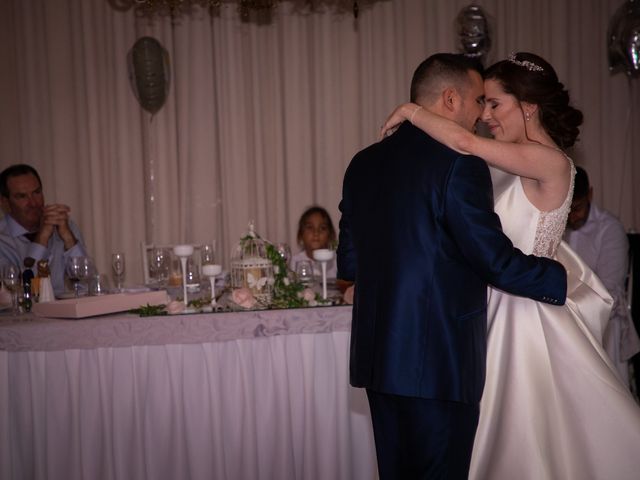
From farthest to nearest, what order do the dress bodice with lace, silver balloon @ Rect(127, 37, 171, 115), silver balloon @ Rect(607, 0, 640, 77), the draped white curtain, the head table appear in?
1. the draped white curtain
2. silver balloon @ Rect(127, 37, 171, 115)
3. silver balloon @ Rect(607, 0, 640, 77)
4. the head table
5. the dress bodice with lace

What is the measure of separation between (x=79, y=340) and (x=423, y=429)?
1603 millimetres

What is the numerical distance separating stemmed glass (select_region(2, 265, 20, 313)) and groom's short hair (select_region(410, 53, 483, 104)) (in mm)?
2205

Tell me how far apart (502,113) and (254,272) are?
140 cm

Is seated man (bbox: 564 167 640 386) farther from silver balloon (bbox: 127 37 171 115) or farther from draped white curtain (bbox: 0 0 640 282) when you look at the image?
silver balloon (bbox: 127 37 171 115)

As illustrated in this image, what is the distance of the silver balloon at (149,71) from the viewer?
5090mm

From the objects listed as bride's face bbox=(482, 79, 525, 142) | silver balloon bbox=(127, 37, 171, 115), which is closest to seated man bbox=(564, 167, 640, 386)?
bride's face bbox=(482, 79, 525, 142)

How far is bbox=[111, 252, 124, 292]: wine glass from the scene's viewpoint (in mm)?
3406

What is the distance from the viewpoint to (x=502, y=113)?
2.26 meters

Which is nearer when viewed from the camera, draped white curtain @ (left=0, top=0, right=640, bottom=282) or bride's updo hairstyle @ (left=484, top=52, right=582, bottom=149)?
bride's updo hairstyle @ (left=484, top=52, right=582, bottom=149)

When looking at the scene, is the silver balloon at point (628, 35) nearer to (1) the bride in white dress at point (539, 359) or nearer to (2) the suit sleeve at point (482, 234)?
(1) the bride in white dress at point (539, 359)

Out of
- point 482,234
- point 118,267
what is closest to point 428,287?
point 482,234

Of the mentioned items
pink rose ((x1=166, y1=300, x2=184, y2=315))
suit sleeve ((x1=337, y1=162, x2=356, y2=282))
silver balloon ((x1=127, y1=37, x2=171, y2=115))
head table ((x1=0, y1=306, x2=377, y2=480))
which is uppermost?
silver balloon ((x1=127, y1=37, x2=171, y2=115))

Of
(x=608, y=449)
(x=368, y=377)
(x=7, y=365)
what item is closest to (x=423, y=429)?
(x=368, y=377)

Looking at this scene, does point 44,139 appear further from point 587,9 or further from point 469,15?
point 587,9
